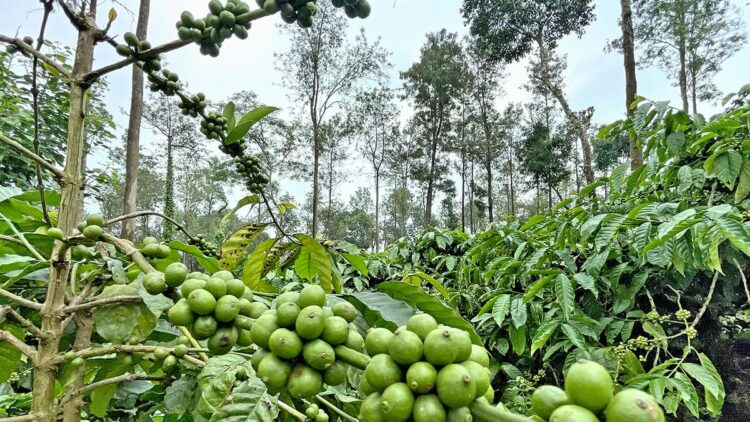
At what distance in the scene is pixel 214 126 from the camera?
0.85 metres

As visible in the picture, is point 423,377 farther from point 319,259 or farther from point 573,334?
point 573,334

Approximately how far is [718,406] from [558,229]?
93 centimetres

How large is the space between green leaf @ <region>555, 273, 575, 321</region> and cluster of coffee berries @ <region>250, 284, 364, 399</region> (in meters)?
1.55

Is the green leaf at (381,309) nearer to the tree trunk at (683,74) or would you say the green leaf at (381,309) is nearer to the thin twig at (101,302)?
the thin twig at (101,302)

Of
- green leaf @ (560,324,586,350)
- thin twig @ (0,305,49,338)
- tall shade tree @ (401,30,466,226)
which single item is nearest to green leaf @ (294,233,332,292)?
thin twig @ (0,305,49,338)

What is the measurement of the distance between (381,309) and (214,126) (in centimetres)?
55

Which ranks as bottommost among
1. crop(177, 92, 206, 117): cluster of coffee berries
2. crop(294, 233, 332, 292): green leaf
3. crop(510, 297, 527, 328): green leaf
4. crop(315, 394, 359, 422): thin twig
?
crop(510, 297, 527, 328): green leaf

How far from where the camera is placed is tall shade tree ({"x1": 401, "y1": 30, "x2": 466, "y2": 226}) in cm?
2377

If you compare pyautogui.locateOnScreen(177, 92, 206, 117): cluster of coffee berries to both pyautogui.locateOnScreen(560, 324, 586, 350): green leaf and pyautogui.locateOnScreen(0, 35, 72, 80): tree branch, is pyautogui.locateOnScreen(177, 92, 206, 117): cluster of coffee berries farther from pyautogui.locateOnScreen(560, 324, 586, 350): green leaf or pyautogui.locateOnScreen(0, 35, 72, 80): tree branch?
pyautogui.locateOnScreen(560, 324, 586, 350): green leaf

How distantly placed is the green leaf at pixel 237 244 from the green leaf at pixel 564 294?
4.34ft

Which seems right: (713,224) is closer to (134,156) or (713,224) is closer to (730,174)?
(730,174)

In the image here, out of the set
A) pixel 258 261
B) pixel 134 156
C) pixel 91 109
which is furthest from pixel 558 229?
pixel 134 156

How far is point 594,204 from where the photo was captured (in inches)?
87.6

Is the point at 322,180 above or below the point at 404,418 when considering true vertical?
above
